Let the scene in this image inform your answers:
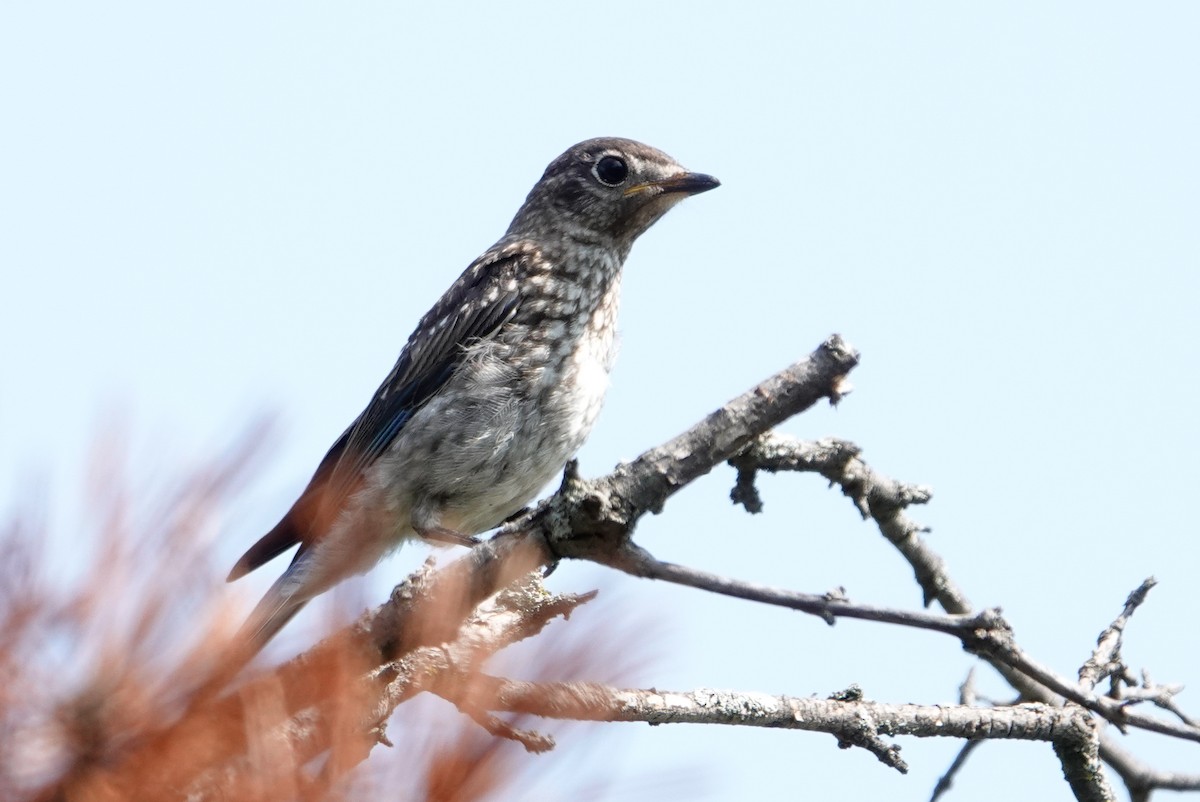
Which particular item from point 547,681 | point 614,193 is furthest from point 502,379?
point 547,681

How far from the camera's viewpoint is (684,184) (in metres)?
5.99

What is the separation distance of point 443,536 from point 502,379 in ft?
2.09

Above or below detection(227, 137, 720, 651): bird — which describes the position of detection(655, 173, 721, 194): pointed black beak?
above

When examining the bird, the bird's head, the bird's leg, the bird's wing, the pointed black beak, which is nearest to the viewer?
the bird's leg

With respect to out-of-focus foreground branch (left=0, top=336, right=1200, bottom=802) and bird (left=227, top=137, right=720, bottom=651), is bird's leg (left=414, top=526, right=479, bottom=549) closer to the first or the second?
bird (left=227, top=137, right=720, bottom=651)

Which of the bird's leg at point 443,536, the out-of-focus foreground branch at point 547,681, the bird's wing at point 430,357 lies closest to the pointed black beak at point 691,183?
the bird's wing at point 430,357

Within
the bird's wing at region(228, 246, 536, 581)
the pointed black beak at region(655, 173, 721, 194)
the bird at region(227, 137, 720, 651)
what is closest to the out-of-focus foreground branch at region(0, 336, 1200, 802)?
the bird at region(227, 137, 720, 651)

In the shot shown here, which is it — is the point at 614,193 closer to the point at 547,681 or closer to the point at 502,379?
the point at 502,379

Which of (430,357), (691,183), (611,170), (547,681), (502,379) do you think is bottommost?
(547,681)

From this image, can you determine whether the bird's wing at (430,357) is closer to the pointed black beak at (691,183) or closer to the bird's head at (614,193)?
the bird's head at (614,193)

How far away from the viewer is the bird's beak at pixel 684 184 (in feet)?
19.5

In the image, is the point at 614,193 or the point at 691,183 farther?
the point at 614,193

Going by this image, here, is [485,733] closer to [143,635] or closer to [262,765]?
[262,765]

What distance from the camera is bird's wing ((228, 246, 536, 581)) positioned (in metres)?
5.45
